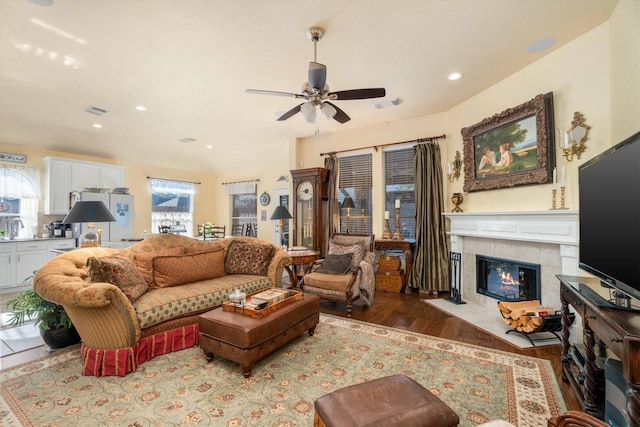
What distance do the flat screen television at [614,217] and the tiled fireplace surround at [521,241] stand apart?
98cm

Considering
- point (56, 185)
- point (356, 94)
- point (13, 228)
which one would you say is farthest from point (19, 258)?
point (356, 94)

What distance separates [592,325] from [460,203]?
283 cm

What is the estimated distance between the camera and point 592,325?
1529 mm

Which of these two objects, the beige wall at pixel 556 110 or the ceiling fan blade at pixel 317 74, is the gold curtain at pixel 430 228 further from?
the ceiling fan blade at pixel 317 74

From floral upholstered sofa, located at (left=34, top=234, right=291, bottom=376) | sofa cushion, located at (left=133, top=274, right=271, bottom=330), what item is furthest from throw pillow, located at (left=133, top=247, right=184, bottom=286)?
sofa cushion, located at (left=133, top=274, right=271, bottom=330)

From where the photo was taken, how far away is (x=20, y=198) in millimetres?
5281

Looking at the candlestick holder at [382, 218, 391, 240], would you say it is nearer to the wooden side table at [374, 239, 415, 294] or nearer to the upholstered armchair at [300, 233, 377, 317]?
the wooden side table at [374, 239, 415, 294]

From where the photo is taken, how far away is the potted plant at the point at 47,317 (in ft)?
8.38

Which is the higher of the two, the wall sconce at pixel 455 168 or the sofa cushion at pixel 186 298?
the wall sconce at pixel 455 168

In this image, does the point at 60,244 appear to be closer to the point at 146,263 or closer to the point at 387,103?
the point at 146,263

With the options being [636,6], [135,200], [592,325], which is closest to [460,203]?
[636,6]

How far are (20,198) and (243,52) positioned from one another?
5535 mm

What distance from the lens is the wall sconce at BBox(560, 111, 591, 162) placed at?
2695mm

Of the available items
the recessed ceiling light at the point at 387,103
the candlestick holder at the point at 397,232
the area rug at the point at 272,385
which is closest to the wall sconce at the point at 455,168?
the candlestick holder at the point at 397,232
